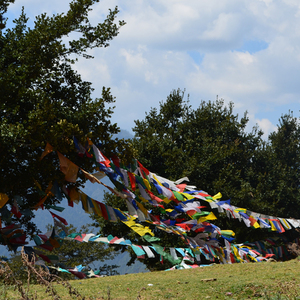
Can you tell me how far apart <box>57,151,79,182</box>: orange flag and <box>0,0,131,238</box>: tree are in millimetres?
330

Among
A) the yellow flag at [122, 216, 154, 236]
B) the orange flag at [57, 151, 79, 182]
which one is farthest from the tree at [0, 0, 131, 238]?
the yellow flag at [122, 216, 154, 236]

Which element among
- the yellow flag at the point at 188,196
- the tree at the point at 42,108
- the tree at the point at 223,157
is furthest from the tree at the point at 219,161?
the tree at the point at 42,108

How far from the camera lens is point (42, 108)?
1076cm

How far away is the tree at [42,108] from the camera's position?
1047 cm

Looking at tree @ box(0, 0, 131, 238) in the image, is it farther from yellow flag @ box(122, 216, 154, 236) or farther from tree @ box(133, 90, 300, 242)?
tree @ box(133, 90, 300, 242)

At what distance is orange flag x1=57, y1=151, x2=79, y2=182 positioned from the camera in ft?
35.6

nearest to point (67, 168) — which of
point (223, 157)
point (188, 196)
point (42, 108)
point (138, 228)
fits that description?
point (42, 108)

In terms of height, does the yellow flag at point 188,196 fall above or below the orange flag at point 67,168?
below

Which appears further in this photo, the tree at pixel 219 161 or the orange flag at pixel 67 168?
the tree at pixel 219 161

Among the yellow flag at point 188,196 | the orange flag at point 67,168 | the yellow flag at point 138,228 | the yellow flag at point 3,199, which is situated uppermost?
the orange flag at point 67,168

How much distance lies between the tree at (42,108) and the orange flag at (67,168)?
0.33 m

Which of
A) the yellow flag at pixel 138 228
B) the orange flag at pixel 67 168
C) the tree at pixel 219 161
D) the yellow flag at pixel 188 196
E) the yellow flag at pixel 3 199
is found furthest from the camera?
the tree at pixel 219 161

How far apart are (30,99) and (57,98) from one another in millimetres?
2169

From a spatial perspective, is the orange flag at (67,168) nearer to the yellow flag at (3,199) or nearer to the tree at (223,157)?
the yellow flag at (3,199)
